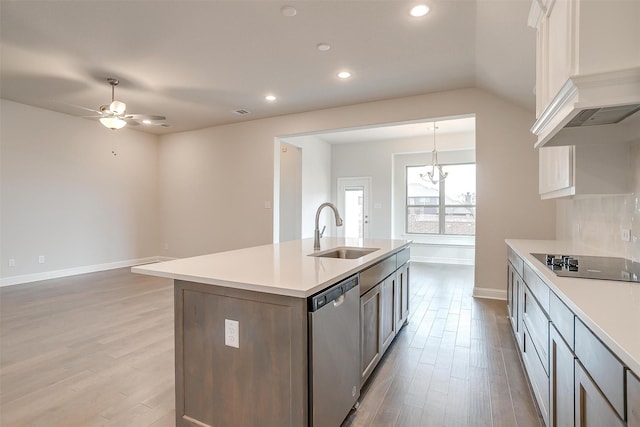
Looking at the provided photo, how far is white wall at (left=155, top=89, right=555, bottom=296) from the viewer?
417cm

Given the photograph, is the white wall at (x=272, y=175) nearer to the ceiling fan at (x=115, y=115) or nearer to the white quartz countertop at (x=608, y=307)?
the ceiling fan at (x=115, y=115)

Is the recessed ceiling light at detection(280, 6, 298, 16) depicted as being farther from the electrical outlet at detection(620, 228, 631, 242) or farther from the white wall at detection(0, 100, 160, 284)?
the white wall at detection(0, 100, 160, 284)

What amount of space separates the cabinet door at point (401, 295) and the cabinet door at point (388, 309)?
14cm

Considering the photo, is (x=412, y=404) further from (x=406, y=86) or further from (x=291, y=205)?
(x=291, y=205)

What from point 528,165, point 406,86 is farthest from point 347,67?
point 528,165

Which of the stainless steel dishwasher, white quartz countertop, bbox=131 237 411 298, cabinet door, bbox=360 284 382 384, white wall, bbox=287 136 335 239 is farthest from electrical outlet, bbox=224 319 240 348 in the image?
white wall, bbox=287 136 335 239

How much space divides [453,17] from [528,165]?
7.47ft

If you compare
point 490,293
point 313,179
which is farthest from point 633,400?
point 313,179

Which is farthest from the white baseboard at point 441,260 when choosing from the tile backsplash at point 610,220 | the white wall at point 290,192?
the tile backsplash at point 610,220

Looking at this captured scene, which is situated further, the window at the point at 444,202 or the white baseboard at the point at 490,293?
the window at the point at 444,202

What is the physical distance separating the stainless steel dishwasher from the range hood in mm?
1294

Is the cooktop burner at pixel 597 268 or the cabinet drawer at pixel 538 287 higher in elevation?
the cooktop burner at pixel 597 268

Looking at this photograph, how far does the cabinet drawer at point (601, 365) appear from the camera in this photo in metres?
0.85

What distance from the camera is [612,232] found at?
2312 millimetres
